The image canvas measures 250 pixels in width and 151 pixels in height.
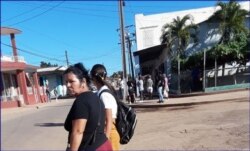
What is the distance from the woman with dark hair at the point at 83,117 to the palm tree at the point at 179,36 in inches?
1027

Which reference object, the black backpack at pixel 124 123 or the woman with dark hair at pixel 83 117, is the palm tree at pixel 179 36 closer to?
the black backpack at pixel 124 123

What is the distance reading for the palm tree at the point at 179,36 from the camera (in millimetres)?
30486

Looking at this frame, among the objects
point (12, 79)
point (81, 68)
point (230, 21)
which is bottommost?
point (12, 79)

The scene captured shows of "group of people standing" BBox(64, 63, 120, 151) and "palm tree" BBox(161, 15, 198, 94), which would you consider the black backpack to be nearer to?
"group of people standing" BBox(64, 63, 120, 151)

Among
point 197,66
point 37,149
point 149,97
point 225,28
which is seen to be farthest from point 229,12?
point 37,149

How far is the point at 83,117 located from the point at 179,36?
2737 cm

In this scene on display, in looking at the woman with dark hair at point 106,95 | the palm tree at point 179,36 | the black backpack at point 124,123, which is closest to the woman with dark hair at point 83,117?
the woman with dark hair at point 106,95

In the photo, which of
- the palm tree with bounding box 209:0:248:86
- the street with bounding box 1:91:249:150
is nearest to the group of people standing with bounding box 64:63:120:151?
the street with bounding box 1:91:249:150

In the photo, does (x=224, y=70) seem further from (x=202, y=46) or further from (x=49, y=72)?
(x=49, y=72)

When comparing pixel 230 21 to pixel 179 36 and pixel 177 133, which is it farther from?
pixel 177 133

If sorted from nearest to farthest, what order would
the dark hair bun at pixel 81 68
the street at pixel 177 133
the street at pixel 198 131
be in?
the dark hair bun at pixel 81 68, the street at pixel 198 131, the street at pixel 177 133

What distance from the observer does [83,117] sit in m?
3.91

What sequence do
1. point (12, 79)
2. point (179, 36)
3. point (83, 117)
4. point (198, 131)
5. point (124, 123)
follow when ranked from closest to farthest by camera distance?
point (83, 117) < point (124, 123) < point (12, 79) < point (198, 131) < point (179, 36)

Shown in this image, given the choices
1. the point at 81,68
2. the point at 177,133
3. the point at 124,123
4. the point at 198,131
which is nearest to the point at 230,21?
the point at 198,131
